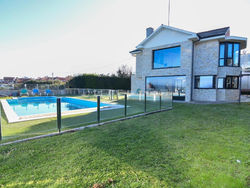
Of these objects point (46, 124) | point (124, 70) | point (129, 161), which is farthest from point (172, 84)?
point (124, 70)

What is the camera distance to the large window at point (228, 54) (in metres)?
12.9

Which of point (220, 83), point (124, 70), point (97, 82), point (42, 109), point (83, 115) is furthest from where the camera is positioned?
point (124, 70)

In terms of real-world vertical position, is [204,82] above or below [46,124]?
above

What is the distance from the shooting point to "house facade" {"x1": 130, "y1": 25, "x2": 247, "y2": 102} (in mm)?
12898

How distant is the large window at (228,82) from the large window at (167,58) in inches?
161

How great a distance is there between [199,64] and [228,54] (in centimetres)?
253

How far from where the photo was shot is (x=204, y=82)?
13.4 metres

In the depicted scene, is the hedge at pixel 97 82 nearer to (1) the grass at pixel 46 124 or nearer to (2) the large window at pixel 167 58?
(2) the large window at pixel 167 58

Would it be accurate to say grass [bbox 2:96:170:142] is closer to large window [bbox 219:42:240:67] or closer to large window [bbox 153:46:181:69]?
large window [bbox 153:46:181:69]

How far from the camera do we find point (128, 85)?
27.9 metres

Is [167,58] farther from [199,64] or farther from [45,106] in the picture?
[45,106]

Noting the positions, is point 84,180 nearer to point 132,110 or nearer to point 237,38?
point 132,110

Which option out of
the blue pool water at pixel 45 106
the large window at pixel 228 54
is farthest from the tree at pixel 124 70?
the large window at pixel 228 54

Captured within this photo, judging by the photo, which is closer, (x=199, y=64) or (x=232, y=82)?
(x=232, y=82)
